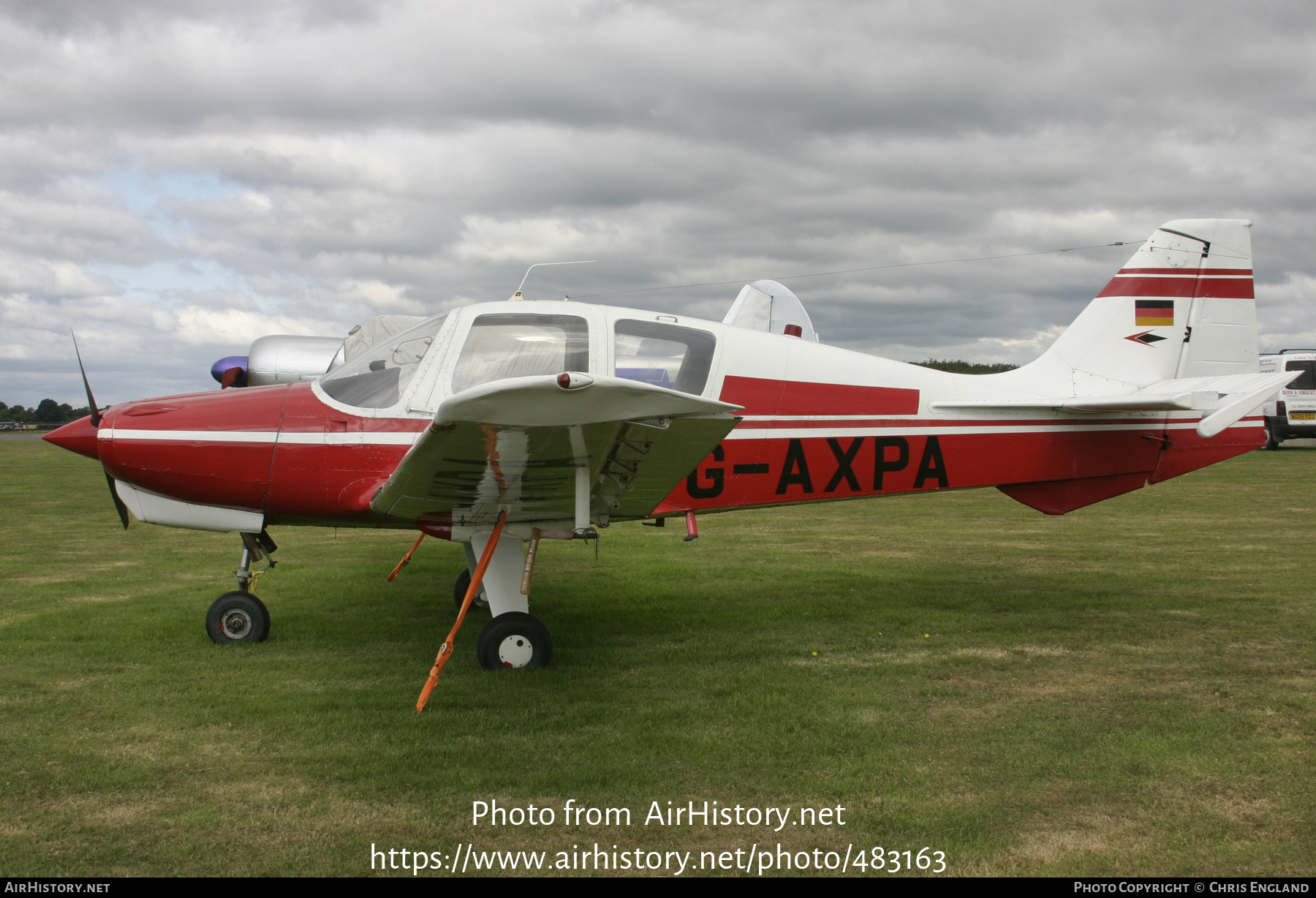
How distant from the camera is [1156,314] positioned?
6.54 m

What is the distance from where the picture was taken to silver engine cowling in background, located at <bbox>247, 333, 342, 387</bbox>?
13.4 metres

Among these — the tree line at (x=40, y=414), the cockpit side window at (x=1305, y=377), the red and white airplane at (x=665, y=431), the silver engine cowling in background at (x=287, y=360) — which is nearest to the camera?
the red and white airplane at (x=665, y=431)

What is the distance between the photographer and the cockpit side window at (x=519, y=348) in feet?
16.6

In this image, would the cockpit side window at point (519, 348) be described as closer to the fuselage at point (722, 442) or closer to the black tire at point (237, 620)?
the fuselage at point (722, 442)

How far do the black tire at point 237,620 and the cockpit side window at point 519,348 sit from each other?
6.89 ft

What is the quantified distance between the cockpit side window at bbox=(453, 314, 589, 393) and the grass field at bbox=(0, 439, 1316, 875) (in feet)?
5.88

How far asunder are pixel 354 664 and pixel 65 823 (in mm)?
2011

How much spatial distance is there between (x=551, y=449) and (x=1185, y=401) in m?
4.37

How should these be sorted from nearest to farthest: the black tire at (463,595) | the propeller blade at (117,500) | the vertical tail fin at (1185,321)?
the propeller blade at (117,500), the vertical tail fin at (1185,321), the black tire at (463,595)

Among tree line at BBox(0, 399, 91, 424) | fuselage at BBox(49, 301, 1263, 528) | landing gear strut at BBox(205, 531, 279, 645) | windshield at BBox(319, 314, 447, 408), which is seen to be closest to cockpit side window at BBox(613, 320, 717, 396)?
fuselage at BBox(49, 301, 1263, 528)

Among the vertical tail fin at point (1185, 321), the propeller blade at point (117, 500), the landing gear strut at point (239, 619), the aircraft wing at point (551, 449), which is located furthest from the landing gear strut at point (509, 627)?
the vertical tail fin at point (1185, 321)

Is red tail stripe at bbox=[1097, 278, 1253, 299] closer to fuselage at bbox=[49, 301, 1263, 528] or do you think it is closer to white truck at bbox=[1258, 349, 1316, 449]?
fuselage at bbox=[49, 301, 1263, 528]

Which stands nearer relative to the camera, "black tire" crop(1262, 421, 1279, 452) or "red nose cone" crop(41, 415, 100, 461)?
"red nose cone" crop(41, 415, 100, 461)

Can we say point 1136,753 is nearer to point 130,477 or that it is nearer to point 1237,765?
point 1237,765
